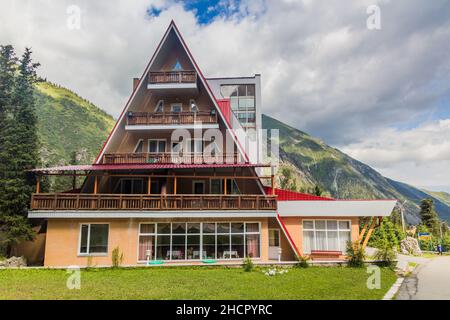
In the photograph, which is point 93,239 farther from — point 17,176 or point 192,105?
point 192,105

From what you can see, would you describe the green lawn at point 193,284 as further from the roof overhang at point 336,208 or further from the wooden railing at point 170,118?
the wooden railing at point 170,118

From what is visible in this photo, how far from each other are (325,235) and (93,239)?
50.9 ft

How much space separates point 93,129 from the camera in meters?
137

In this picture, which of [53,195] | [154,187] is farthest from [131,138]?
[53,195]

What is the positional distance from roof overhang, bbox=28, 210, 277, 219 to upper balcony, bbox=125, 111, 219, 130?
6.31 meters

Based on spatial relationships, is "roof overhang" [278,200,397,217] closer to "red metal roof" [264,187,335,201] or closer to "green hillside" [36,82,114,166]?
"red metal roof" [264,187,335,201]

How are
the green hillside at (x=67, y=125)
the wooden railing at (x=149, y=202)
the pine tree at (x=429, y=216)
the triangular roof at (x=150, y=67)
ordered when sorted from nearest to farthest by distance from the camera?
1. the wooden railing at (x=149, y=202)
2. the triangular roof at (x=150, y=67)
3. the pine tree at (x=429, y=216)
4. the green hillside at (x=67, y=125)

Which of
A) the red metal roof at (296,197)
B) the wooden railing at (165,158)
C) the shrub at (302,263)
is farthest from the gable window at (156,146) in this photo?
the shrub at (302,263)

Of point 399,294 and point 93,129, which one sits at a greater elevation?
point 93,129

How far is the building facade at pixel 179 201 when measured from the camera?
20.0 m

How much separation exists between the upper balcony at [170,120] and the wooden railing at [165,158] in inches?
77.2
